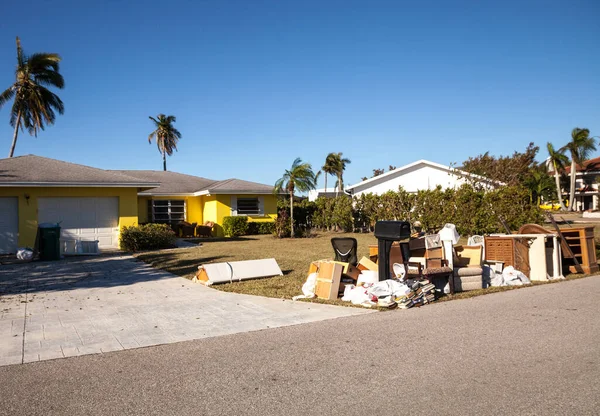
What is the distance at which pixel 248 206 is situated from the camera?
27609mm

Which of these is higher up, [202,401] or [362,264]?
[362,264]

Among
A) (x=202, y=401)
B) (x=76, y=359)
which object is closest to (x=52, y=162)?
(x=76, y=359)

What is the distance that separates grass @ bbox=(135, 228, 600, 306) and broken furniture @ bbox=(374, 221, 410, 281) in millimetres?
1025

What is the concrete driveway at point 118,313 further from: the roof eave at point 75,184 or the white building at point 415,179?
the white building at point 415,179

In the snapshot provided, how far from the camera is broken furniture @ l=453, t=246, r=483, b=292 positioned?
32.3 feet

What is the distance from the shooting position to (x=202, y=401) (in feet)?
14.2

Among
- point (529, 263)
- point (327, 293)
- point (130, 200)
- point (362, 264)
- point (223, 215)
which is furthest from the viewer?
point (223, 215)

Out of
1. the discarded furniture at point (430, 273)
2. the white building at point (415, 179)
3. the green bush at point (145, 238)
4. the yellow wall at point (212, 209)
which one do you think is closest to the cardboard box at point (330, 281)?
the discarded furniture at point (430, 273)

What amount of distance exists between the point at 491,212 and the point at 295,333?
1571 centimetres

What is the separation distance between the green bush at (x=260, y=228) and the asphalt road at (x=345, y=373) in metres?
20.3

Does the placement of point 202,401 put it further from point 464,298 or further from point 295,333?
point 464,298

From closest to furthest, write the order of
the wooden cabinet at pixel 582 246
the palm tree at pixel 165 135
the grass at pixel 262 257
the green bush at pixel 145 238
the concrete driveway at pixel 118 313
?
the concrete driveway at pixel 118 313
the grass at pixel 262 257
the wooden cabinet at pixel 582 246
the green bush at pixel 145 238
the palm tree at pixel 165 135

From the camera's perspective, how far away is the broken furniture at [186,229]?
26.2 meters

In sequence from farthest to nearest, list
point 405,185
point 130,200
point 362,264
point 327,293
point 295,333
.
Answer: point 405,185
point 130,200
point 362,264
point 327,293
point 295,333
